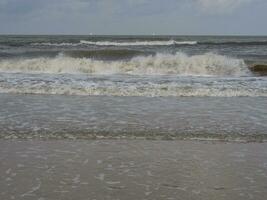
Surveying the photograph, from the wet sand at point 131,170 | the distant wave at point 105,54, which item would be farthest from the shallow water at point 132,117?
the distant wave at point 105,54

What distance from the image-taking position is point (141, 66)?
22.7 m

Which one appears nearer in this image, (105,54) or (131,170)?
(131,170)

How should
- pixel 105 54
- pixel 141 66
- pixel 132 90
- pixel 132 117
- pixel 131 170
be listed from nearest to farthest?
pixel 131 170 < pixel 132 117 < pixel 132 90 < pixel 141 66 < pixel 105 54

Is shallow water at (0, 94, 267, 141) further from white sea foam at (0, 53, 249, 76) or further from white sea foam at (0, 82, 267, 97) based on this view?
white sea foam at (0, 53, 249, 76)

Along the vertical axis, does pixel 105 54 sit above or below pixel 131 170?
below

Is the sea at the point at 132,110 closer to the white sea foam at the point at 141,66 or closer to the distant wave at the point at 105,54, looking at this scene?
the white sea foam at the point at 141,66

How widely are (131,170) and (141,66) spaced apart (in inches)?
678

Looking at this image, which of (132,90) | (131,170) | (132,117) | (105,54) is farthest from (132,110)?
(105,54)

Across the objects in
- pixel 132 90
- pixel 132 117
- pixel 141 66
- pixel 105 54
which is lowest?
pixel 105 54

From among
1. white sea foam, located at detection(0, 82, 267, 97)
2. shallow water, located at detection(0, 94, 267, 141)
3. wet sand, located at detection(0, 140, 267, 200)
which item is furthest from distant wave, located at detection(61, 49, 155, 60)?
wet sand, located at detection(0, 140, 267, 200)

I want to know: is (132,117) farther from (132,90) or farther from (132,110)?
(132,90)

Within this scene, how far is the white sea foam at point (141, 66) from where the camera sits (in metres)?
21.7

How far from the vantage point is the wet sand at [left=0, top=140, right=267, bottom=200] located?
484 centimetres

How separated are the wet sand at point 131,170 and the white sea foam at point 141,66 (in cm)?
1461
